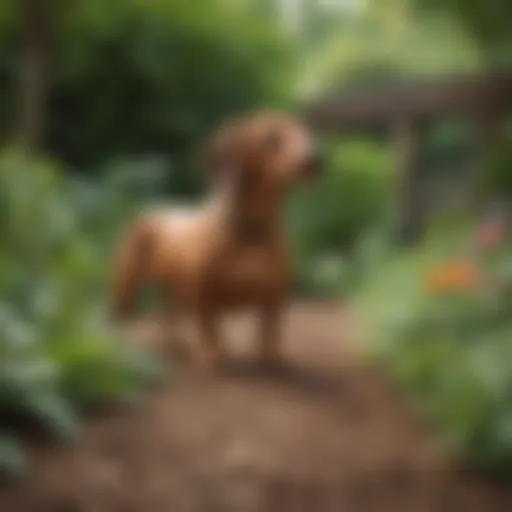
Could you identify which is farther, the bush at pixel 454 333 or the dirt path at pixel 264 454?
the bush at pixel 454 333

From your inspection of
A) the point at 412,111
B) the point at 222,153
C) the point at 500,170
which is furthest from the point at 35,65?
the point at 500,170

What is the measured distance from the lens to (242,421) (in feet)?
4.32

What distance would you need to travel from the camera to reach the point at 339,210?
58.4 inches

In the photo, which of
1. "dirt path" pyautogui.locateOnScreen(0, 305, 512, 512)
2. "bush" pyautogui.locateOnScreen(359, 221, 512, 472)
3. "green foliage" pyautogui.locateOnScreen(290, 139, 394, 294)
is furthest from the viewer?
"green foliage" pyautogui.locateOnScreen(290, 139, 394, 294)

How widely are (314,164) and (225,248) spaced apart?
192 millimetres

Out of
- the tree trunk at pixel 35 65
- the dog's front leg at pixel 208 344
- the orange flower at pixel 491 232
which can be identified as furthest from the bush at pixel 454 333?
the tree trunk at pixel 35 65

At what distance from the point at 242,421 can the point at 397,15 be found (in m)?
0.54

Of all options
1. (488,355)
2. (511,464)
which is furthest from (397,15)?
(511,464)

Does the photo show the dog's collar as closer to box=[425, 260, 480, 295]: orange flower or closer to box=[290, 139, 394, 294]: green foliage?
box=[290, 139, 394, 294]: green foliage

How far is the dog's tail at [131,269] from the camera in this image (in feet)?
4.61

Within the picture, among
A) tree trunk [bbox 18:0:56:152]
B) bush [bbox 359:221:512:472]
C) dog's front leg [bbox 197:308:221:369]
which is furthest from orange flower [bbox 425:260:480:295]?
tree trunk [bbox 18:0:56:152]

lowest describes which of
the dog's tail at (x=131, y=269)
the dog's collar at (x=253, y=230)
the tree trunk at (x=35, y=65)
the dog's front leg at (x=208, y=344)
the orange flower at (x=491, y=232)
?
the dog's front leg at (x=208, y=344)

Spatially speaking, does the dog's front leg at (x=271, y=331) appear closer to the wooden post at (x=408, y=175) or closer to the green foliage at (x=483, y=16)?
the wooden post at (x=408, y=175)

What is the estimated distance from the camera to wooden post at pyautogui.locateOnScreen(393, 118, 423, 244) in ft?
4.44
